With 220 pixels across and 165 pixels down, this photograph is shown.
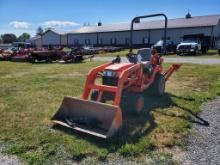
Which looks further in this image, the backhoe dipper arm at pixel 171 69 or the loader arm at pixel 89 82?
the backhoe dipper arm at pixel 171 69

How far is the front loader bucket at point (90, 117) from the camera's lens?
14.1 feet

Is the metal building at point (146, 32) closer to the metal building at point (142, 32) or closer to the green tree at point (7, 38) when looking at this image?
the metal building at point (142, 32)

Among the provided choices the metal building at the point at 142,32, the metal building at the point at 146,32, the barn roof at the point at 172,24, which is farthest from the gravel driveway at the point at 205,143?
the barn roof at the point at 172,24

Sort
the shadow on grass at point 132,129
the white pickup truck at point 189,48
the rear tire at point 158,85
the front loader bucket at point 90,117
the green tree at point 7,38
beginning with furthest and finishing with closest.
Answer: the green tree at point 7,38, the white pickup truck at point 189,48, the rear tire at point 158,85, the front loader bucket at point 90,117, the shadow on grass at point 132,129

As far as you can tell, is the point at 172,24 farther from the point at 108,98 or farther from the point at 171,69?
the point at 108,98

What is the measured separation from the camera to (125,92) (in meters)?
5.64

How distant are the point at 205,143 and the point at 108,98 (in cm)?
216

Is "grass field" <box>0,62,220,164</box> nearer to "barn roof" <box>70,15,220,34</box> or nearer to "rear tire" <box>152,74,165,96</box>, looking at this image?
"rear tire" <box>152,74,165,96</box>

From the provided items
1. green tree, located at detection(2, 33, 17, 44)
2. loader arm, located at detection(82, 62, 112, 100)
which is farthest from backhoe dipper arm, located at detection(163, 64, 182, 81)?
green tree, located at detection(2, 33, 17, 44)

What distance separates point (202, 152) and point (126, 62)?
2.71 meters

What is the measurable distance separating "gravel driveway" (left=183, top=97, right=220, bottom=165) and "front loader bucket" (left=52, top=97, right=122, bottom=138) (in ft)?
4.02

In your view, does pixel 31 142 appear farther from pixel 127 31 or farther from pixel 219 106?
pixel 127 31

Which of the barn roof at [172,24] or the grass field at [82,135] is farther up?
the barn roof at [172,24]

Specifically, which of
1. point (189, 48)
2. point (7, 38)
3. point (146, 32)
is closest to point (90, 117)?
point (189, 48)
